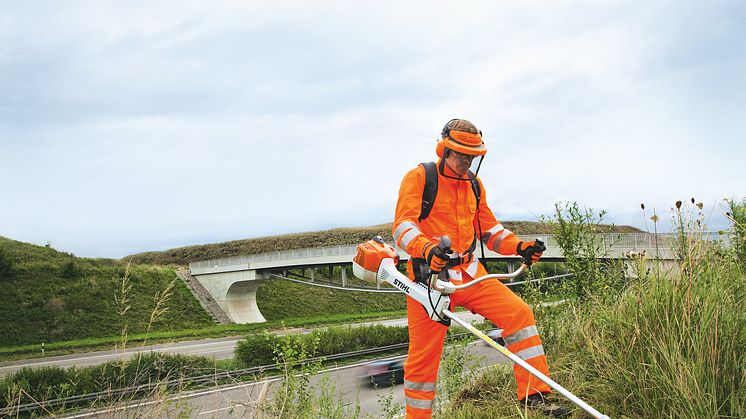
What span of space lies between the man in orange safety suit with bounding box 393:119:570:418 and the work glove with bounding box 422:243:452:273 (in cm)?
21

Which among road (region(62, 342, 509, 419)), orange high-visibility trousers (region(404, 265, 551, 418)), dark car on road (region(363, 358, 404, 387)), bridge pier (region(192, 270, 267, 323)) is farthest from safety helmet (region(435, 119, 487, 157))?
bridge pier (region(192, 270, 267, 323))

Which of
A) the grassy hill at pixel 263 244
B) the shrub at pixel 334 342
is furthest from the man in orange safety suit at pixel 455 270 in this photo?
the grassy hill at pixel 263 244

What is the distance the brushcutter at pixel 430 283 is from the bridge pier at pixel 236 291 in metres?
27.1

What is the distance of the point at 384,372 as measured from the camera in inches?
518

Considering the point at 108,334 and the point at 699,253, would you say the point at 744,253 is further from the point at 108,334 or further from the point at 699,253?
the point at 108,334

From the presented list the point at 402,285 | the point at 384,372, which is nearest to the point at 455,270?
the point at 402,285

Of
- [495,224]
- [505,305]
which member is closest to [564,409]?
[505,305]

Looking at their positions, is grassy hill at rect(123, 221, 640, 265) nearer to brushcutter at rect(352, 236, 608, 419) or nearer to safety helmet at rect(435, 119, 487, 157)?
brushcutter at rect(352, 236, 608, 419)

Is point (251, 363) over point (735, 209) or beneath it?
beneath

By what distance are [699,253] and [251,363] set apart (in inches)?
459

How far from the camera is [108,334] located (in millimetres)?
25812

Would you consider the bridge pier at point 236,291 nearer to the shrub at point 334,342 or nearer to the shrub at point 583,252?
the shrub at point 334,342

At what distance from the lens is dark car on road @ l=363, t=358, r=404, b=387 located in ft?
39.4

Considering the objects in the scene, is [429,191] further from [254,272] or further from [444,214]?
[254,272]
